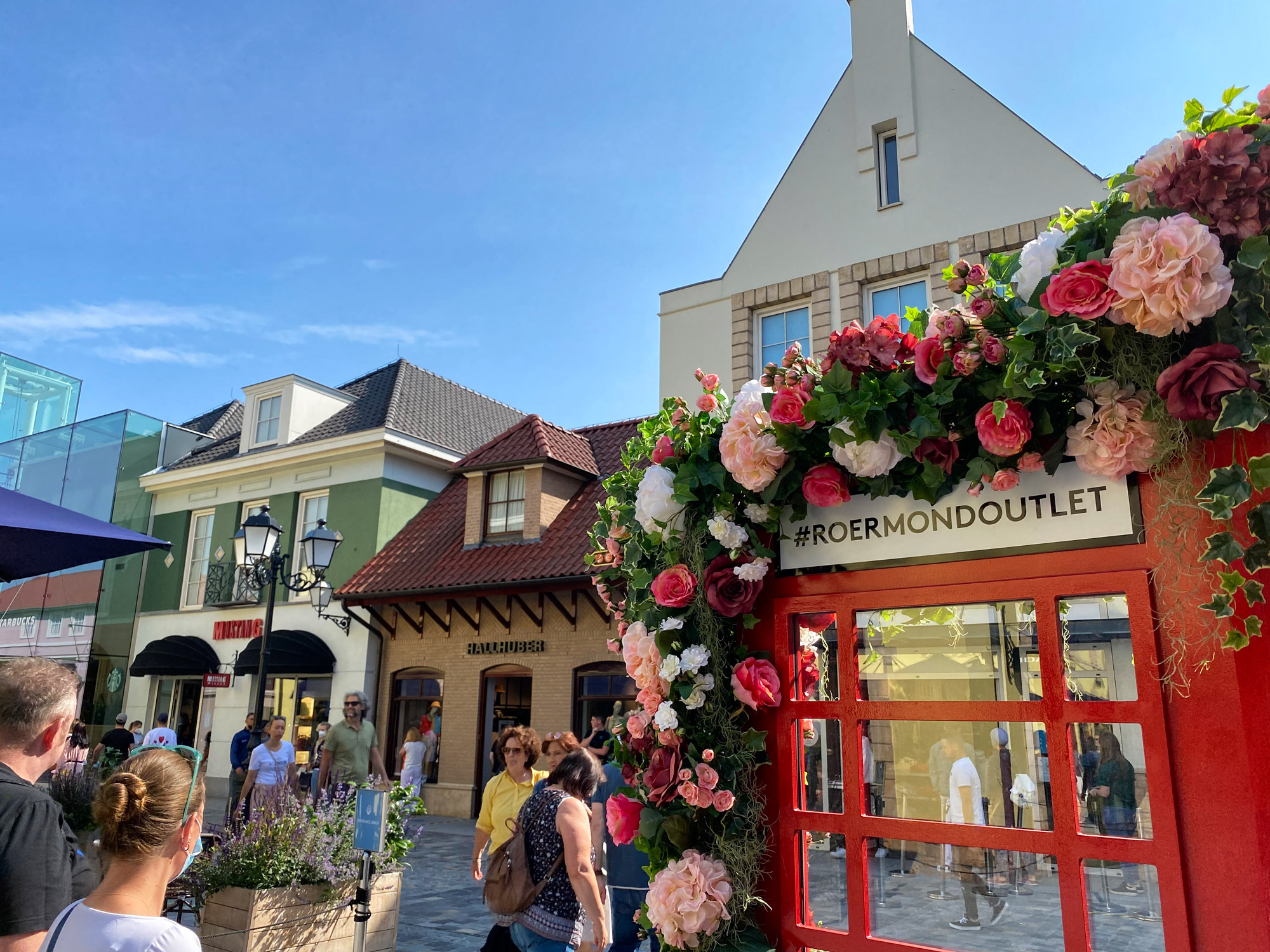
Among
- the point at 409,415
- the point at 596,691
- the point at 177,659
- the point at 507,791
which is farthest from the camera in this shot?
the point at 409,415

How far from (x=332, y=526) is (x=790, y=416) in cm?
1827

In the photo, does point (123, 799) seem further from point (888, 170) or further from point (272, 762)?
point (888, 170)

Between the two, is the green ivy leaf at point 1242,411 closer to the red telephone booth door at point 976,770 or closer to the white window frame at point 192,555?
the red telephone booth door at point 976,770

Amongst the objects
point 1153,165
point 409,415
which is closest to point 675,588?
point 1153,165

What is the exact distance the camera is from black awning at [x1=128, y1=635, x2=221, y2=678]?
65.8 feet

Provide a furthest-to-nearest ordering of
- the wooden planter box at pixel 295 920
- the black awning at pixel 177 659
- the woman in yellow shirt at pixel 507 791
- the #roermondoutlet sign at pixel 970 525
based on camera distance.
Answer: the black awning at pixel 177 659 < the woman in yellow shirt at pixel 507 791 < the wooden planter box at pixel 295 920 < the #roermondoutlet sign at pixel 970 525

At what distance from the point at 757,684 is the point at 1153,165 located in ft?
6.33

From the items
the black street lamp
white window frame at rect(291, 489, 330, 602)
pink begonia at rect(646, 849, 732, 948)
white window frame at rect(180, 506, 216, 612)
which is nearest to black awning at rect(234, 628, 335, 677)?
white window frame at rect(291, 489, 330, 602)

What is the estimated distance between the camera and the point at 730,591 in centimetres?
320

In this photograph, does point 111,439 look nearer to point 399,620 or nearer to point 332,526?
point 332,526

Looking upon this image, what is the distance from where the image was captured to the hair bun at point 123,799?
229 cm

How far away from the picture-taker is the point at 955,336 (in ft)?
8.93

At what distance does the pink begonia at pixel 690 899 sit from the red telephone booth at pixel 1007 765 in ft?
0.66

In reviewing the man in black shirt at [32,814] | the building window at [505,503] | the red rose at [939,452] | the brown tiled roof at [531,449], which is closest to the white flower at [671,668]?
the red rose at [939,452]
